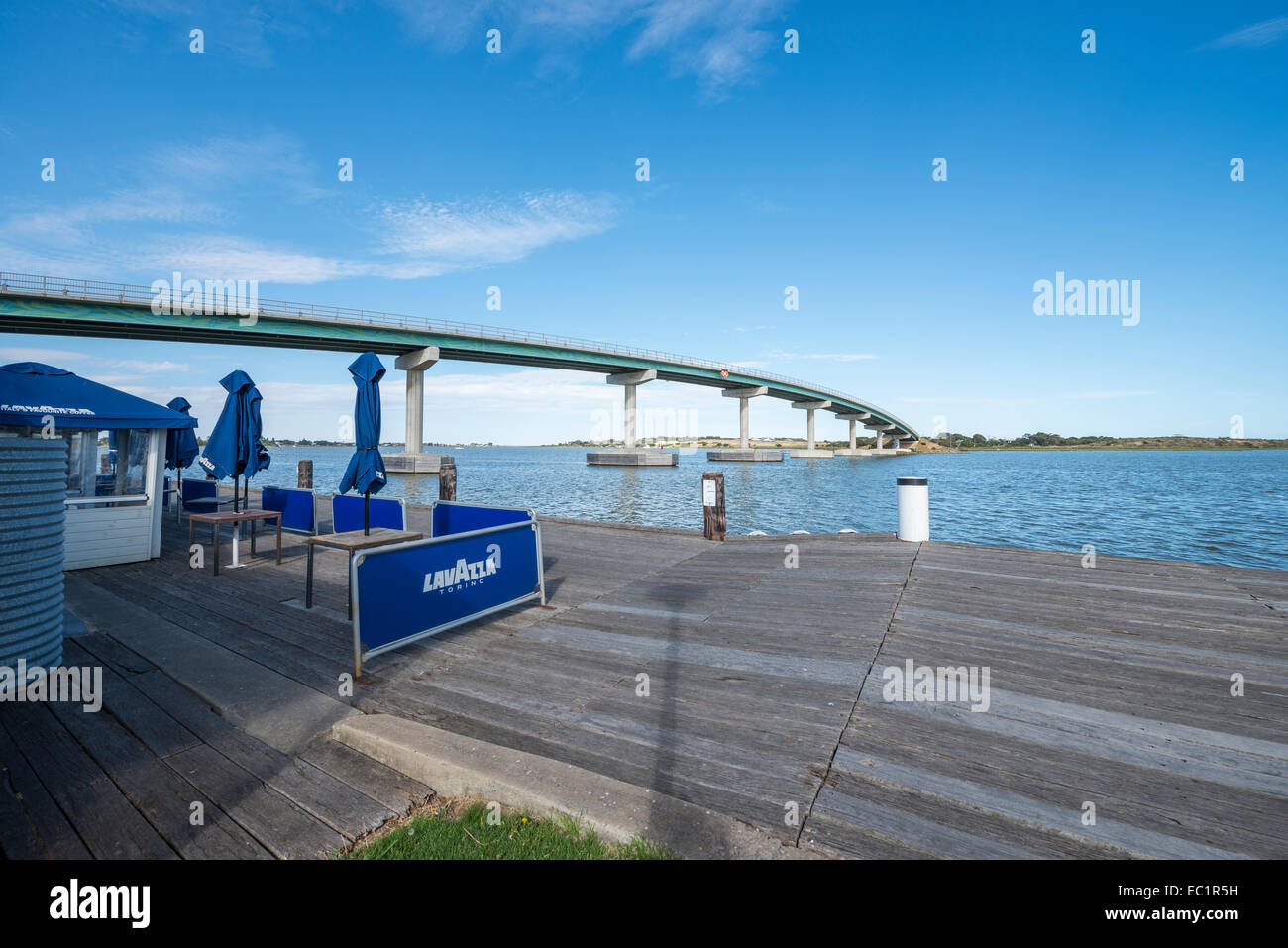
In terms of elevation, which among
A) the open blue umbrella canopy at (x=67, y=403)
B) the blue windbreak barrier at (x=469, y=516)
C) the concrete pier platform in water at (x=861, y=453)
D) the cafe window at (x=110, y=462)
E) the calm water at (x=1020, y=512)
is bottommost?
the calm water at (x=1020, y=512)

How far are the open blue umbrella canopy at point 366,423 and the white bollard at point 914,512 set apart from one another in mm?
8848

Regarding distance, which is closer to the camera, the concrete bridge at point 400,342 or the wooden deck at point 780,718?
the wooden deck at point 780,718

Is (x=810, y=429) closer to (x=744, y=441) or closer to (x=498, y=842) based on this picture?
(x=744, y=441)

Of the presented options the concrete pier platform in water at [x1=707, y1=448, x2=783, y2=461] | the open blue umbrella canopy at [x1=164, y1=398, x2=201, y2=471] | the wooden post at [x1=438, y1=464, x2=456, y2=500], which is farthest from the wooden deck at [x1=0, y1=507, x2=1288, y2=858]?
the concrete pier platform in water at [x1=707, y1=448, x2=783, y2=461]

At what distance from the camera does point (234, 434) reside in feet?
30.9

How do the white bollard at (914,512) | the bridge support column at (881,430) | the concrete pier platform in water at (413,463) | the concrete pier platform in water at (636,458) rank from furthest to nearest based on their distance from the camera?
the bridge support column at (881,430) → the concrete pier platform in water at (636,458) → the concrete pier platform in water at (413,463) → the white bollard at (914,512)

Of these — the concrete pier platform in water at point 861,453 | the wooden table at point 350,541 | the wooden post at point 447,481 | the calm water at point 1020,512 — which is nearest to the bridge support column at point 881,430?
the concrete pier platform in water at point 861,453

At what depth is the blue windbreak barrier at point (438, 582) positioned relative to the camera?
16.3ft

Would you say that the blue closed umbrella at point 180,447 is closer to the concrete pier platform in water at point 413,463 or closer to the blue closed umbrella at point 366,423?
the blue closed umbrella at point 366,423

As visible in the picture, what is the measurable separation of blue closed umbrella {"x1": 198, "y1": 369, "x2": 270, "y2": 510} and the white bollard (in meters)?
11.6

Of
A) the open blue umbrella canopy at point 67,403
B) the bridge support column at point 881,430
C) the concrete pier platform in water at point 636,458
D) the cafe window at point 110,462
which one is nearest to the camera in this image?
the open blue umbrella canopy at point 67,403

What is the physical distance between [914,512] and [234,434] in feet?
39.3

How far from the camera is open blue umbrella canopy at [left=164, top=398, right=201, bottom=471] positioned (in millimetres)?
13500

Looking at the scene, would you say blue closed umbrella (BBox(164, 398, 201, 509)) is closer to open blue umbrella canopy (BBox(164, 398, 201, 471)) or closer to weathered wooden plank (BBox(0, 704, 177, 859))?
open blue umbrella canopy (BBox(164, 398, 201, 471))
